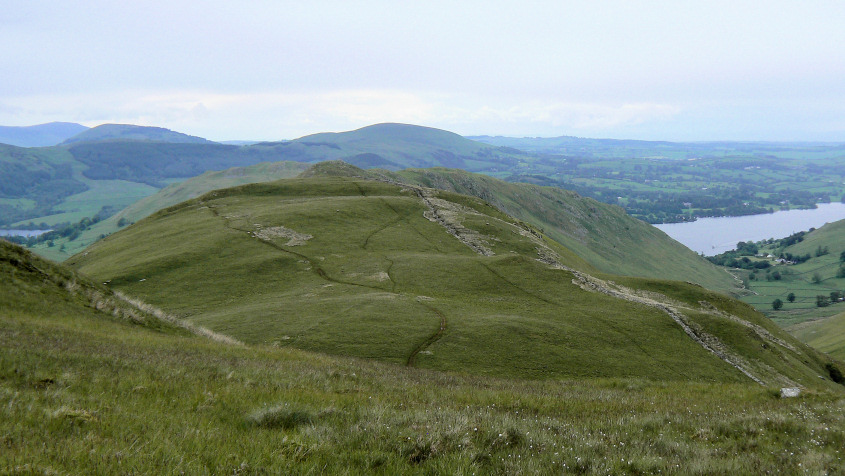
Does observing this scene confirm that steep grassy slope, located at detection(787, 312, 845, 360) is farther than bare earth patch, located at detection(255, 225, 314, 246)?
Yes

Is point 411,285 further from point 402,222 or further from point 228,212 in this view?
point 228,212

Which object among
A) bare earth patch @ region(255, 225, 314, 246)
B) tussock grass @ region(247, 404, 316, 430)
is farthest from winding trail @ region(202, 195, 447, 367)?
tussock grass @ region(247, 404, 316, 430)

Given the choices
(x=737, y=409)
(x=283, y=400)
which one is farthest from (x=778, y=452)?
(x=283, y=400)

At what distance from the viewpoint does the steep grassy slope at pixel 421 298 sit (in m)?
35.9

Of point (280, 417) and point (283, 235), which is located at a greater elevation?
point (280, 417)

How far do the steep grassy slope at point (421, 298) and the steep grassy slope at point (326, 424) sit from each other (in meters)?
18.5

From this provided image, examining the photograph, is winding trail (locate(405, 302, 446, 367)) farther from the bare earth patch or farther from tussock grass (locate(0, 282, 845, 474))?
the bare earth patch

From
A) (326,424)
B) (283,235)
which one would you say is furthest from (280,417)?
(283,235)

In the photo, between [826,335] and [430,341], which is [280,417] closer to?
[430,341]

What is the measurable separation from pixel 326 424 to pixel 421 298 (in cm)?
3913

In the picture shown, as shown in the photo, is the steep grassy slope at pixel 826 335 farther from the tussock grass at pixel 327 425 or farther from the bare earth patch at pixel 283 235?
the tussock grass at pixel 327 425

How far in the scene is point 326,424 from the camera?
28.7 feet

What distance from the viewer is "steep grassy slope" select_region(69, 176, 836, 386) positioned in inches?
1412

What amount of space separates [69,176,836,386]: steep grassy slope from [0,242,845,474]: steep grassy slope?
18538 mm
